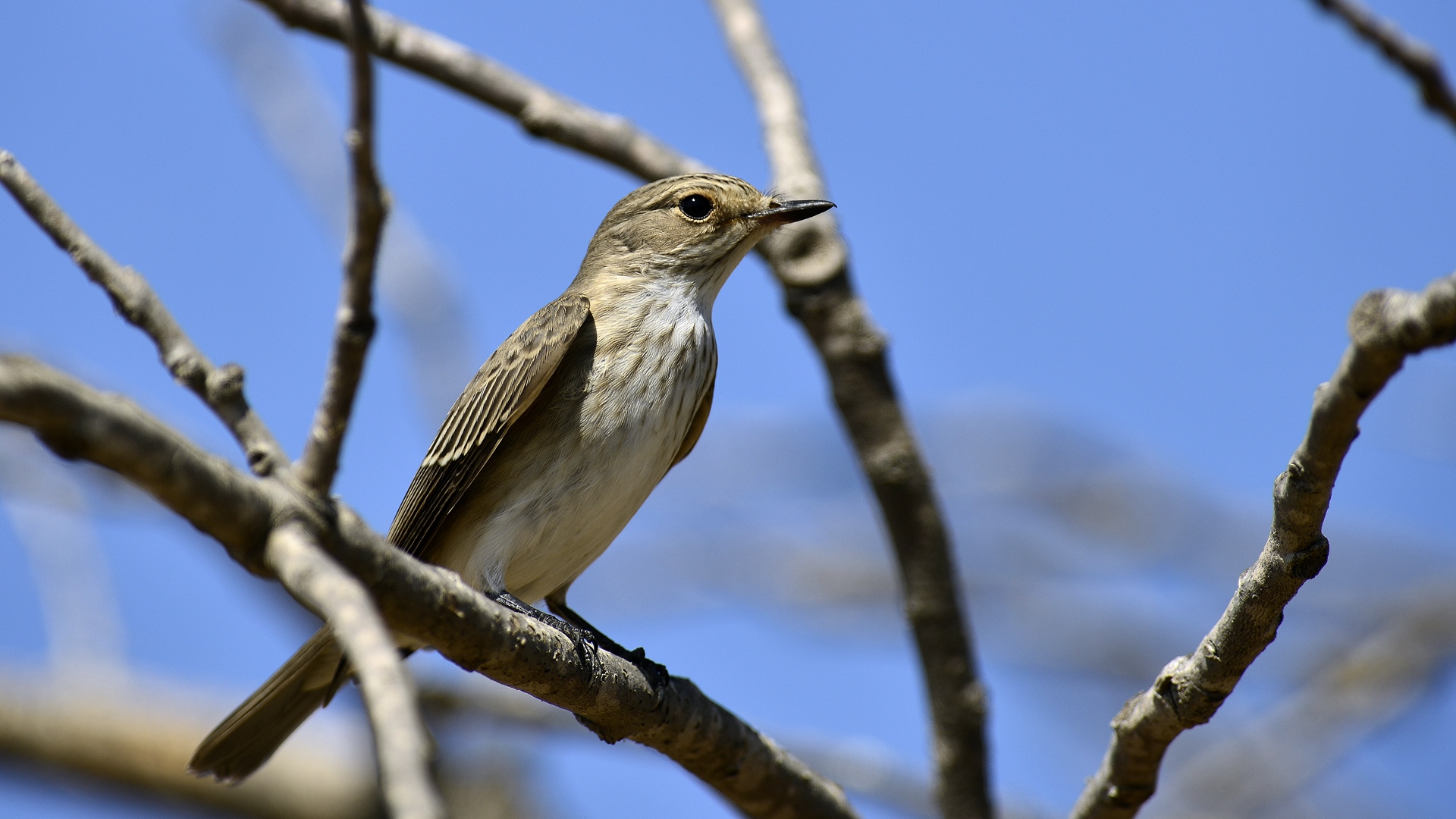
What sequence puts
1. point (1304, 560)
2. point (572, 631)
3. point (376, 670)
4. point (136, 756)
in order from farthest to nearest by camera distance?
point (136, 756) < point (572, 631) < point (1304, 560) < point (376, 670)

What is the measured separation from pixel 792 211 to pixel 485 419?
167cm

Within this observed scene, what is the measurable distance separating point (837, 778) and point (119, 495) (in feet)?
14.9

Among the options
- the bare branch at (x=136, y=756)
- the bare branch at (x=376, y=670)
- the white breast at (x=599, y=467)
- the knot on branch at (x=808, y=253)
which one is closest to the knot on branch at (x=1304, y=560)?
the bare branch at (x=376, y=670)

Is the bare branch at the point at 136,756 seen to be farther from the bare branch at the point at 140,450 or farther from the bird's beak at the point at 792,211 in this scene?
the bare branch at the point at 140,450

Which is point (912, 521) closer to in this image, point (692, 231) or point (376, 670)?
point (692, 231)

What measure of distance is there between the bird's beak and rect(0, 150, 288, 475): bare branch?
3493 millimetres

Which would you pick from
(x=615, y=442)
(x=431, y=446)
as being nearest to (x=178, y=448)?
(x=615, y=442)

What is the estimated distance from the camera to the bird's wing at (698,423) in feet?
19.6

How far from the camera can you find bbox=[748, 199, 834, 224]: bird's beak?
19.0ft

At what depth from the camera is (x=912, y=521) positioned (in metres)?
5.59

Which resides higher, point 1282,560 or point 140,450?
point 1282,560

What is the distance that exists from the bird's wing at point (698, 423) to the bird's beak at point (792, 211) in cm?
76

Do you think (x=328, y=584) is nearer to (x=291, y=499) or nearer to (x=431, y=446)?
(x=291, y=499)

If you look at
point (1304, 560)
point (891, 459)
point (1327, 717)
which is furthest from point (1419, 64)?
point (1327, 717)
